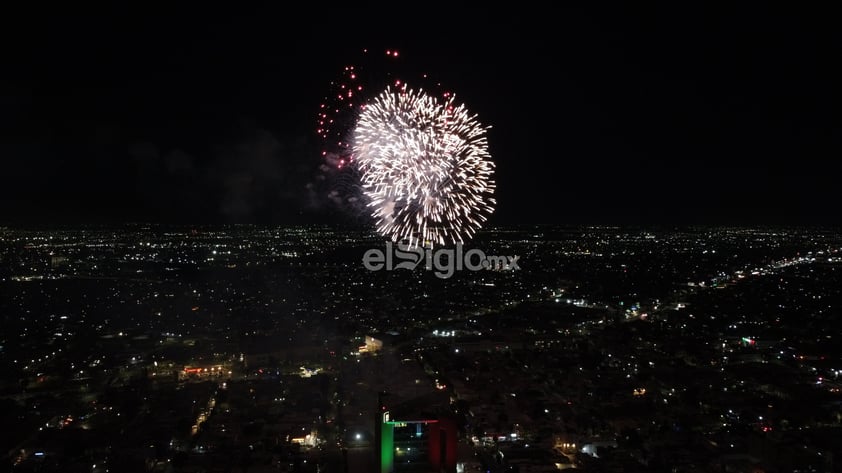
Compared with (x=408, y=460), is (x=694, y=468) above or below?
below

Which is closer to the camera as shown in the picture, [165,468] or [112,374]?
[165,468]

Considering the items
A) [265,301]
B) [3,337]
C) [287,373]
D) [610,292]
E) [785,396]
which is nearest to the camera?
[785,396]

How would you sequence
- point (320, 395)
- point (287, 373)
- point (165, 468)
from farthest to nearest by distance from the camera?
point (287, 373) < point (320, 395) < point (165, 468)

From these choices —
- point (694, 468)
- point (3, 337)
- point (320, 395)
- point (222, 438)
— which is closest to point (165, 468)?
point (222, 438)

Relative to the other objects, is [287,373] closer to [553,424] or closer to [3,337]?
[553,424]

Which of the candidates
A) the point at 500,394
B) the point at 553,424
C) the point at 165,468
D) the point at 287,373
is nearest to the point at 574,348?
the point at 500,394

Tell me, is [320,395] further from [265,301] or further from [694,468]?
[265,301]
